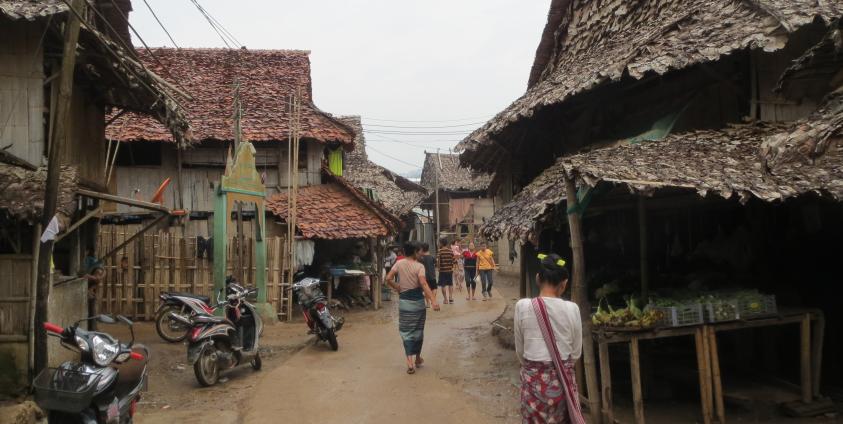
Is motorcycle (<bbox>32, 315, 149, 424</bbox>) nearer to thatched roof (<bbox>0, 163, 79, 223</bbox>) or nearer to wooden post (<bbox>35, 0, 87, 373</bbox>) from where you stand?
wooden post (<bbox>35, 0, 87, 373</bbox>)

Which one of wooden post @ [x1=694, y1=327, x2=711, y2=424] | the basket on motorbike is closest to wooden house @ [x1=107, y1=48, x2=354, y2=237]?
the basket on motorbike

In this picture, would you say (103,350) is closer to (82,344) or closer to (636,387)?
(82,344)

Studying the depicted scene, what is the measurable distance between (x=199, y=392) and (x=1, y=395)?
210cm

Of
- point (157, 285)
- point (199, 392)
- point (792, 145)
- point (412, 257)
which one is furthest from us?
point (157, 285)

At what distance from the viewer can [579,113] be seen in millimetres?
10164

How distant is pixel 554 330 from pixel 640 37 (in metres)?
5.92

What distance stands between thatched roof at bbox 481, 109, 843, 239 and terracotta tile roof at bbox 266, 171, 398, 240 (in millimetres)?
8688

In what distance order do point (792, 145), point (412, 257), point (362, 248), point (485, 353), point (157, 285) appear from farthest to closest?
point (362, 248) < point (157, 285) < point (485, 353) < point (412, 257) < point (792, 145)

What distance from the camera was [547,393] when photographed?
4.16m

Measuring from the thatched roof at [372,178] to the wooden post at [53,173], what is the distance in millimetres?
15538

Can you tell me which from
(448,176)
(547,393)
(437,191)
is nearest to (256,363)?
(547,393)

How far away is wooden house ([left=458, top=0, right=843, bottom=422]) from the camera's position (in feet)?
17.7

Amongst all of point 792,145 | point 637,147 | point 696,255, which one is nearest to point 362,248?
point 696,255

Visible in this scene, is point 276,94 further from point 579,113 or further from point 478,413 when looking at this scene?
point 478,413
